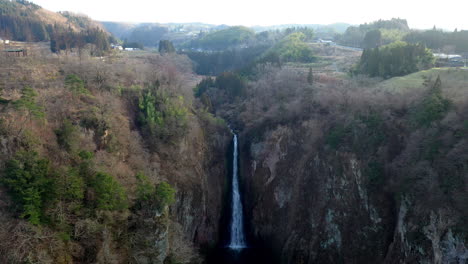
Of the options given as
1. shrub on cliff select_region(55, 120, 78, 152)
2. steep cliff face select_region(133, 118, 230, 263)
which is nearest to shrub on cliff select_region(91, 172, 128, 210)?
steep cliff face select_region(133, 118, 230, 263)

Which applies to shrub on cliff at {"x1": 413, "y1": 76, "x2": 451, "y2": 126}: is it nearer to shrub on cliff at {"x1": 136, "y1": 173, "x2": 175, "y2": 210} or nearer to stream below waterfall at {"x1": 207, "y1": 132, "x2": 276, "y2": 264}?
stream below waterfall at {"x1": 207, "y1": 132, "x2": 276, "y2": 264}

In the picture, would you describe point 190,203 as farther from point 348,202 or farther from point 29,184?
point 29,184

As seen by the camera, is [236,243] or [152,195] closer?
[152,195]

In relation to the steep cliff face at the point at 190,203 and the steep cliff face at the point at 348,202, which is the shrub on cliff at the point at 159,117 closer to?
the steep cliff face at the point at 190,203

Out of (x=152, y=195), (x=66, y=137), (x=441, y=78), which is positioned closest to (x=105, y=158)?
(x=66, y=137)

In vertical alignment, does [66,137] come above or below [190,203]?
above

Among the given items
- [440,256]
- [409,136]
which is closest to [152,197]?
[440,256]

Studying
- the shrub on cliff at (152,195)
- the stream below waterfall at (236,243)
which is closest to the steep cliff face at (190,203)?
the shrub on cliff at (152,195)

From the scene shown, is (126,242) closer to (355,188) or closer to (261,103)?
(355,188)
